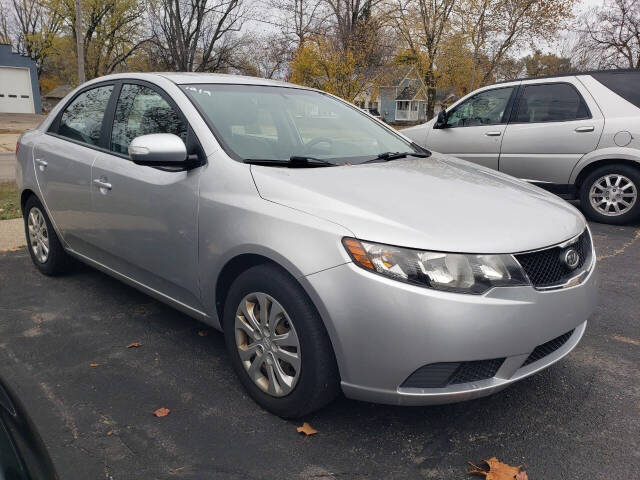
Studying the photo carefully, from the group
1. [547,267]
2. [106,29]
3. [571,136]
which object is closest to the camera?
[547,267]

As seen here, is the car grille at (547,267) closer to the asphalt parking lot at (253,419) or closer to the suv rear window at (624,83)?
the asphalt parking lot at (253,419)

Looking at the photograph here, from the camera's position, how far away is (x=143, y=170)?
312 cm

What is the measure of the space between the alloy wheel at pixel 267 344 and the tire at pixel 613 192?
538 cm

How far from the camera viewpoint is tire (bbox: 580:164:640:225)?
243 inches

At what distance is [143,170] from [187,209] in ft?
1.72

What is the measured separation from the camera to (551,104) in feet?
22.0

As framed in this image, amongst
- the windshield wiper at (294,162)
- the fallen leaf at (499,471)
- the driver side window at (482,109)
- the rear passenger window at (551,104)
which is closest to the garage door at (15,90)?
the driver side window at (482,109)

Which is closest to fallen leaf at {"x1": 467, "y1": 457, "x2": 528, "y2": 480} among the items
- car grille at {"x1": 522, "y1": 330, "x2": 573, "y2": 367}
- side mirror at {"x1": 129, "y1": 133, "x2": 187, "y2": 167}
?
car grille at {"x1": 522, "y1": 330, "x2": 573, "y2": 367}

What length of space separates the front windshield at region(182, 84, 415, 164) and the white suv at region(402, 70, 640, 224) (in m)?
3.65

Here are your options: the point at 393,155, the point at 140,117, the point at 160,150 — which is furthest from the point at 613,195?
the point at 160,150

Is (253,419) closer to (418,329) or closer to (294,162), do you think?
(418,329)

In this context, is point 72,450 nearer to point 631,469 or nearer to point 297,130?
point 297,130

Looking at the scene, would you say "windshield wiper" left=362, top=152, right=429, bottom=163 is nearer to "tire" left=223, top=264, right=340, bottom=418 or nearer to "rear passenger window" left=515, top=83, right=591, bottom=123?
"tire" left=223, top=264, right=340, bottom=418

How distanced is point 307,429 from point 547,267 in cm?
129
